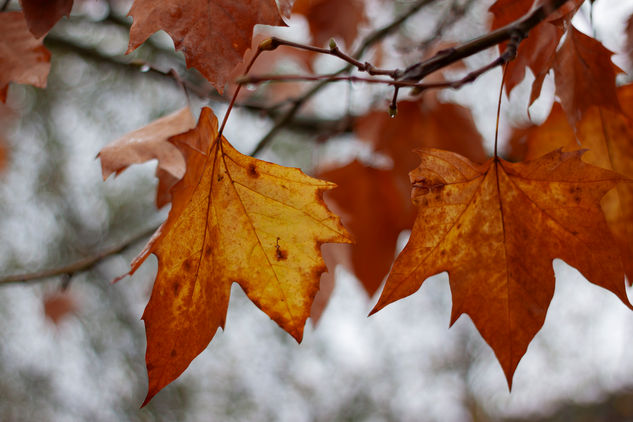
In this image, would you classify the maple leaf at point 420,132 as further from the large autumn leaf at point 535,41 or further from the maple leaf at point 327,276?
the large autumn leaf at point 535,41

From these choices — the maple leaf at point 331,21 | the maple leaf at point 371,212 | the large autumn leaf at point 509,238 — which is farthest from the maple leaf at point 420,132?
the large autumn leaf at point 509,238

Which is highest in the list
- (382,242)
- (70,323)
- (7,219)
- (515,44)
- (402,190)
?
(515,44)

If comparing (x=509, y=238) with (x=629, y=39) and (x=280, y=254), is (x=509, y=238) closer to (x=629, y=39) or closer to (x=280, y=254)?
(x=280, y=254)

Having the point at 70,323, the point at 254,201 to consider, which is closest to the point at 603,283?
the point at 254,201

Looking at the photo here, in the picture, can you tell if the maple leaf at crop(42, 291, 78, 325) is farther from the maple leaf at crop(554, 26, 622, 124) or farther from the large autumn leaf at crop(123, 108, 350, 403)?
the maple leaf at crop(554, 26, 622, 124)

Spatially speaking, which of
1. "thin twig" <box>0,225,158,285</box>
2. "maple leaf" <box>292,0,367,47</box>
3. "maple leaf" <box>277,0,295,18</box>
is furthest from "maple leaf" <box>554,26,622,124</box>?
"thin twig" <box>0,225,158,285</box>

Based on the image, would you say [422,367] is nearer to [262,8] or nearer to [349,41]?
[349,41]

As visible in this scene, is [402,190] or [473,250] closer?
[473,250]
